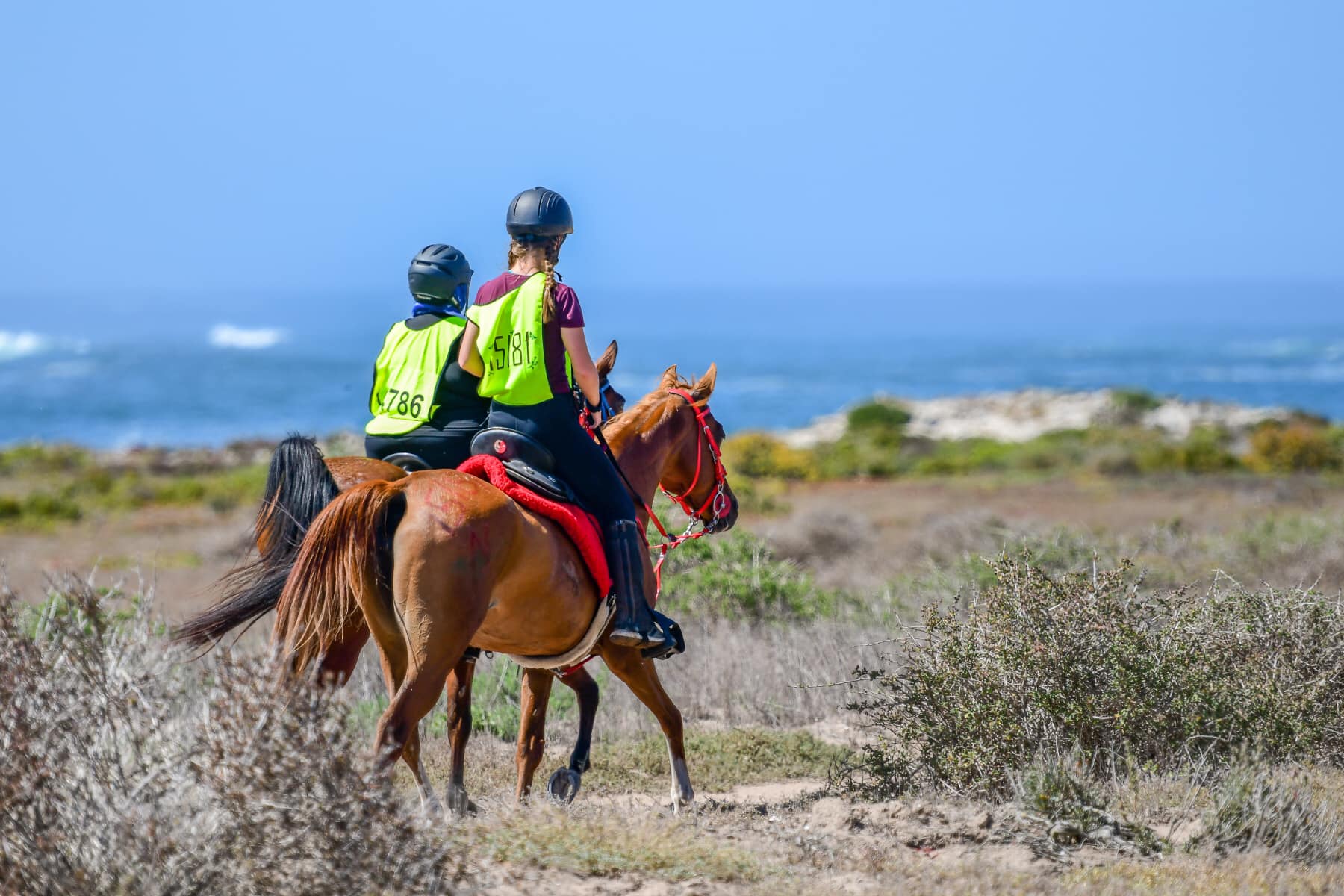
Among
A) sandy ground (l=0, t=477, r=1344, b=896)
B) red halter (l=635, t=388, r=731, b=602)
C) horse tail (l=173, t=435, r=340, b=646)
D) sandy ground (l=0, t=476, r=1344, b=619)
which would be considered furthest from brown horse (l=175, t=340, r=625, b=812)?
sandy ground (l=0, t=476, r=1344, b=619)

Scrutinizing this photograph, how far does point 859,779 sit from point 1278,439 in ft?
79.5

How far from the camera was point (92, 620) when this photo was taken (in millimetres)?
4465

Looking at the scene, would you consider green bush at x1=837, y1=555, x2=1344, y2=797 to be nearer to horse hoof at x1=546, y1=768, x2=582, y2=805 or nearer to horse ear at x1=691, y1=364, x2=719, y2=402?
horse hoof at x1=546, y1=768, x2=582, y2=805

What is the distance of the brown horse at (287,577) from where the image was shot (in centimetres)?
609

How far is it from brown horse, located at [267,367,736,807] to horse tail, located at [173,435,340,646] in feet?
1.14

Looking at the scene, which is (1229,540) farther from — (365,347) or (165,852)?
(365,347)

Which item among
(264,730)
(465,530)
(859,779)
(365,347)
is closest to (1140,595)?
(859,779)

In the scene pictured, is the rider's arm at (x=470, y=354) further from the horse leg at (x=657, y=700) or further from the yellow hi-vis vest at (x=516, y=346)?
the horse leg at (x=657, y=700)

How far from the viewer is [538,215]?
6414 mm

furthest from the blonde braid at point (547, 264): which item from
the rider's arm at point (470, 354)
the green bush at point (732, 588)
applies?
the green bush at point (732, 588)

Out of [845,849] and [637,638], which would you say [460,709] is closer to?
[637,638]

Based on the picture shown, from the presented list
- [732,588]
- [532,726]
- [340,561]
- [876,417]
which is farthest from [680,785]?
[876,417]

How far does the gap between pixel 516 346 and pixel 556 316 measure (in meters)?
0.23

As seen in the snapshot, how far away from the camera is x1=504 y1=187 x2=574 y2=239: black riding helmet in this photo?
Result: 642cm
